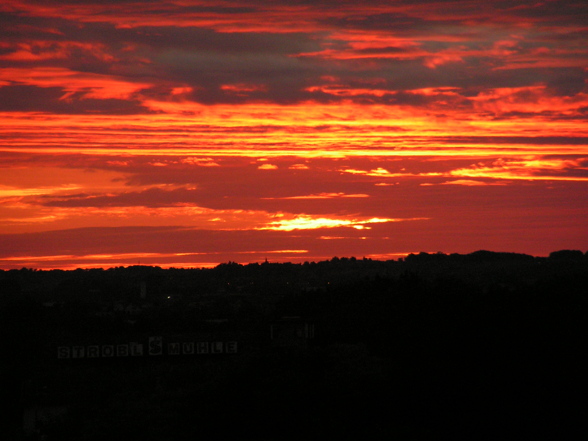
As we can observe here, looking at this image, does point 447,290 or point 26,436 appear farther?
point 447,290

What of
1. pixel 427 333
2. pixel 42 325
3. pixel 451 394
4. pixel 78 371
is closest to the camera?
pixel 451 394

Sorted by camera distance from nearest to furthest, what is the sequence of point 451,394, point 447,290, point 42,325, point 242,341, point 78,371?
1. point 451,394
2. point 78,371
3. point 242,341
4. point 447,290
5. point 42,325

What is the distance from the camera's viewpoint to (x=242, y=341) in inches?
3034

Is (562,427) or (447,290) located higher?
(447,290)

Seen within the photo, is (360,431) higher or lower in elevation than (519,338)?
lower

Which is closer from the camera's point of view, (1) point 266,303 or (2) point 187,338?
(2) point 187,338

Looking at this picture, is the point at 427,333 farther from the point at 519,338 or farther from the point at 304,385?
the point at 304,385

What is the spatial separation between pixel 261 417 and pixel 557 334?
1680 cm

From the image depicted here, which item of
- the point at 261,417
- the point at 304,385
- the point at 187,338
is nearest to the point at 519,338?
the point at 304,385

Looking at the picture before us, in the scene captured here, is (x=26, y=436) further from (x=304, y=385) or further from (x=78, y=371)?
(x=78, y=371)

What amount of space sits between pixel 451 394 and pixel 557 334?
28.0ft

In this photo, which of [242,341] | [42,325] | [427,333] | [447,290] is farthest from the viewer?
[42,325]

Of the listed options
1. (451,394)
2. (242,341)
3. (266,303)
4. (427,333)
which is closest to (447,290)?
(242,341)

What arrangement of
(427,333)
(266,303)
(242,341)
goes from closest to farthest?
(427,333) → (242,341) → (266,303)
